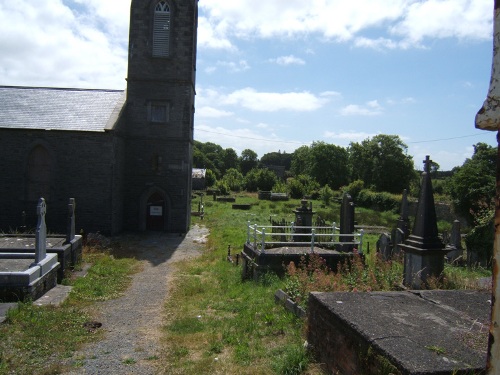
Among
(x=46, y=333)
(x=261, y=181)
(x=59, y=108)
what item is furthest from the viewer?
(x=261, y=181)

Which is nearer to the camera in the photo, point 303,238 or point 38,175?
point 303,238

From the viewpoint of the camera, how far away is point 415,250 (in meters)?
8.70

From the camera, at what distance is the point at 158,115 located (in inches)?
952

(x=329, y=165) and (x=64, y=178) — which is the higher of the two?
(x=329, y=165)

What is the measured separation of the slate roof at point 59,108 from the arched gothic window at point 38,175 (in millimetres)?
1465

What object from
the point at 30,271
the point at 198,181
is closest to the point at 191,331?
the point at 30,271

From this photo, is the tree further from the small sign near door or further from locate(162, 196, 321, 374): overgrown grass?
locate(162, 196, 321, 374): overgrown grass

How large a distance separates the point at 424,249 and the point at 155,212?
703 inches

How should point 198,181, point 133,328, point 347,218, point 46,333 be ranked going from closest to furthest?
1. point 46,333
2. point 133,328
3. point 347,218
4. point 198,181

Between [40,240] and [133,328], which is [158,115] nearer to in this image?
[40,240]

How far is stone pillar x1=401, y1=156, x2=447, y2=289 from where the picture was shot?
28.3 ft

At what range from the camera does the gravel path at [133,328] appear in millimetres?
6484

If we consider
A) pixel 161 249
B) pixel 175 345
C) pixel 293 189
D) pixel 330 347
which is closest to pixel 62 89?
pixel 161 249

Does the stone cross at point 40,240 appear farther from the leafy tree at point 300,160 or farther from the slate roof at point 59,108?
the leafy tree at point 300,160
